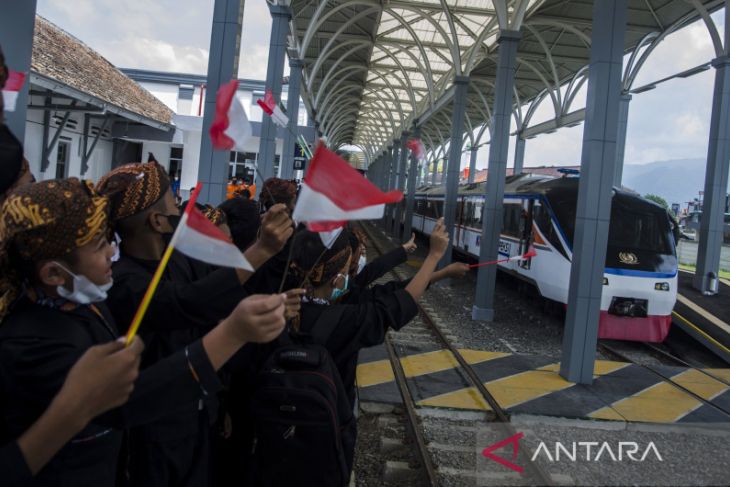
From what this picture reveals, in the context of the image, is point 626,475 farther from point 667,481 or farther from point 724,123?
point 724,123

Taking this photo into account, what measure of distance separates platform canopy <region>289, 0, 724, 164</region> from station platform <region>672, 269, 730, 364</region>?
18.1ft

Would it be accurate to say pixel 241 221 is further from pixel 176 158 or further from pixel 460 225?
pixel 176 158

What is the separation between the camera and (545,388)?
6.74 meters

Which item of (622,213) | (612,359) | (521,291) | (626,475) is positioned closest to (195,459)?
(626,475)

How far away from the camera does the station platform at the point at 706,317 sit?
996cm

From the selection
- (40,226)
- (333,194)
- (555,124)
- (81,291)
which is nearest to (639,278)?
(333,194)

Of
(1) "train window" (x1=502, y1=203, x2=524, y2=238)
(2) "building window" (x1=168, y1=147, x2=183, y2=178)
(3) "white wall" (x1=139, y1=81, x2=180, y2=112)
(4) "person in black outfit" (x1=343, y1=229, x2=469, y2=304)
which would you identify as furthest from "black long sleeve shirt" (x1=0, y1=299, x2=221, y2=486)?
(3) "white wall" (x1=139, y1=81, x2=180, y2=112)

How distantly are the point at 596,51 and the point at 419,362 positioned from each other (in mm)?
4397

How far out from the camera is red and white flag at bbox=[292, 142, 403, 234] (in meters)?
1.97

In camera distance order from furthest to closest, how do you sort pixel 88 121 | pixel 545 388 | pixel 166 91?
pixel 166 91
pixel 88 121
pixel 545 388

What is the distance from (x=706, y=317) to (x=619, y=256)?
305 centimetres

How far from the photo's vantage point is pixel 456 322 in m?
10.7

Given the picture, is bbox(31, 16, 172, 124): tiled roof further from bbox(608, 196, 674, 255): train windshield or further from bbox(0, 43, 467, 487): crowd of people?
bbox(0, 43, 467, 487): crowd of people

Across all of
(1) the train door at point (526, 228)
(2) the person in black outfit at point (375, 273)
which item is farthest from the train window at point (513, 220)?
(2) the person in black outfit at point (375, 273)
